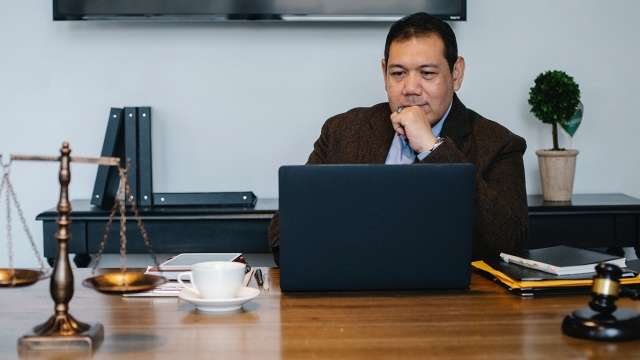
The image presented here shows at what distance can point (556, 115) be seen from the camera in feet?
9.78

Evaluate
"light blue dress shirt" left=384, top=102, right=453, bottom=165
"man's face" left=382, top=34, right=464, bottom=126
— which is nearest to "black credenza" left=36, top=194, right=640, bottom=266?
"light blue dress shirt" left=384, top=102, right=453, bottom=165

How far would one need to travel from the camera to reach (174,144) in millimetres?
3143

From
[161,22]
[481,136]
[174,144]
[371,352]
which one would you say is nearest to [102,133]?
[174,144]

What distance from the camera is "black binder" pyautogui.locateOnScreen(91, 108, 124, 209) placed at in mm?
2900

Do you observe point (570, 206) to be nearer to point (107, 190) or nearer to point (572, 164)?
point (572, 164)

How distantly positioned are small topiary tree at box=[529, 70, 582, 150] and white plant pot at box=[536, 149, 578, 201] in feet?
0.39

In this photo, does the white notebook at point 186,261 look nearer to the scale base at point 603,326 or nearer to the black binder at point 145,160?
the scale base at point 603,326

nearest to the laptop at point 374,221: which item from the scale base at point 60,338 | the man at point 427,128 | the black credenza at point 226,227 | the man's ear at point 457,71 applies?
the scale base at point 60,338

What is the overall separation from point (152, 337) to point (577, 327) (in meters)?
0.63

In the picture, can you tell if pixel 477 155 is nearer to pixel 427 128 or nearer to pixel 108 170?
pixel 427 128

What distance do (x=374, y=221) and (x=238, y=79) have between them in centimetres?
173

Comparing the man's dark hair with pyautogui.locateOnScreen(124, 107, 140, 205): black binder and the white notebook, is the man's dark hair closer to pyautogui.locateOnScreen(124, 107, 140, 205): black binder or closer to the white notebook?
the white notebook

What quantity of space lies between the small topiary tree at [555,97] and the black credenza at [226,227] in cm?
32

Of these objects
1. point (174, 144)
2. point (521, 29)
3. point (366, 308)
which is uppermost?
point (521, 29)
